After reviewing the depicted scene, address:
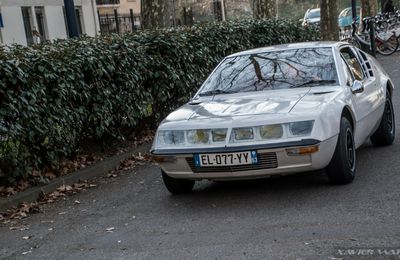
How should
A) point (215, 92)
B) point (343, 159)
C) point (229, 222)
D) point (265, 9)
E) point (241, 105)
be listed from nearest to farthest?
point (229, 222) < point (343, 159) < point (241, 105) < point (215, 92) < point (265, 9)

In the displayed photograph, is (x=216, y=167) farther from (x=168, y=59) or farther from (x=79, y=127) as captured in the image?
(x=168, y=59)

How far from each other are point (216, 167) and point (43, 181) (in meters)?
2.50

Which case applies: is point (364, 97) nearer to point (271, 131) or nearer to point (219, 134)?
point (271, 131)

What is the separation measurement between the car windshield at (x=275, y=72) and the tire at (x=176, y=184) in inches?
44.3

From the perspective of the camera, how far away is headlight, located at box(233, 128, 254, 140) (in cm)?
552

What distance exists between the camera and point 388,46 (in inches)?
812

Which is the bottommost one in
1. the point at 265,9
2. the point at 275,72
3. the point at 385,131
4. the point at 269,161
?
the point at 385,131

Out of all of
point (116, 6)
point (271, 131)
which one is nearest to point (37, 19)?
point (116, 6)

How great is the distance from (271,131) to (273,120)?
0.33ft

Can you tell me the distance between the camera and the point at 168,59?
32.2ft

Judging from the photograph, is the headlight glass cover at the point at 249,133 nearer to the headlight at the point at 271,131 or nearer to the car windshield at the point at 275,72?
the headlight at the point at 271,131

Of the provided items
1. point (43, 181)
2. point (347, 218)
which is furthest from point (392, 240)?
point (43, 181)

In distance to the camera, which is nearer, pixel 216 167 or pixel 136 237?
pixel 136 237

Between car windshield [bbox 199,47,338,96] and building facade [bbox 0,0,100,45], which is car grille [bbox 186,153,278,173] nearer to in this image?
car windshield [bbox 199,47,338,96]
